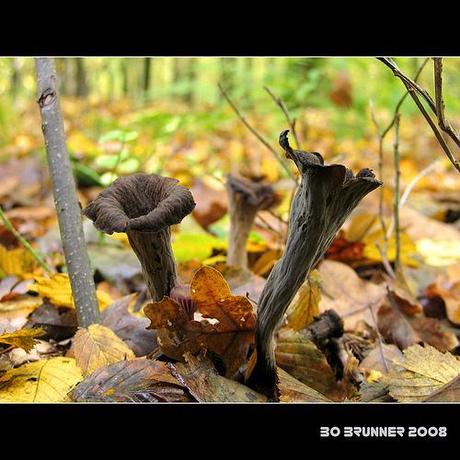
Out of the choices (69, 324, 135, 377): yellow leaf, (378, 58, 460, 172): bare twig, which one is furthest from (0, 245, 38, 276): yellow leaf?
(378, 58, 460, 172): bare twig

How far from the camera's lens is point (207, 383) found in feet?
4.65

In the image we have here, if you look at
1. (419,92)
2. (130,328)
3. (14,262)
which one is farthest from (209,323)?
(14,262)

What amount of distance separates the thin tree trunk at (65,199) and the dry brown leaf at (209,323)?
0.34 meters

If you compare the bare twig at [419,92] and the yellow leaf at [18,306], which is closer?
the bare twig at [419,92]

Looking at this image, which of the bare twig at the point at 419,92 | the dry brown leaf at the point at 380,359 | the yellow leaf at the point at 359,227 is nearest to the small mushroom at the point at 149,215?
the bare twig at the point at 419,92

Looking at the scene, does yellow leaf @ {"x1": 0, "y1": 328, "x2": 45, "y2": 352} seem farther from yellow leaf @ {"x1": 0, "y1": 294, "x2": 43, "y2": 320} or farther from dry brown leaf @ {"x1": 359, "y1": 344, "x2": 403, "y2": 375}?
dry brown leaf @ {"x1": 359, "y1": 344, "x2": 403, "y2": 375}

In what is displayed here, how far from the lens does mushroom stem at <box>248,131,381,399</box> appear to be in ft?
3.74

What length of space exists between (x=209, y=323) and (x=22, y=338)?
51 cm

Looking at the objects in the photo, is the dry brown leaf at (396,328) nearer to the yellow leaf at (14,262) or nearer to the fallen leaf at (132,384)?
the fallen leaf at (132,384)

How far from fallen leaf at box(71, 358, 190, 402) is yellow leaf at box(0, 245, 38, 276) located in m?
1.24

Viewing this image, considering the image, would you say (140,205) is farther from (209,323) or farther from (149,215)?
(209,323)

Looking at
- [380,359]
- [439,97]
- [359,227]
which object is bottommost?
[380,359]

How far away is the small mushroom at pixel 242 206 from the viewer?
2.28 metres
